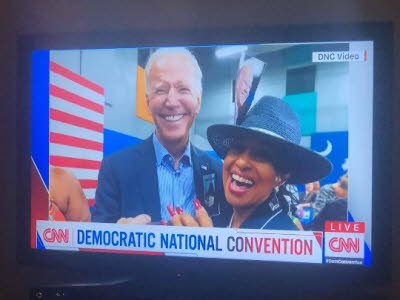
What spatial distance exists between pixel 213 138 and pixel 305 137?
0.26 metres

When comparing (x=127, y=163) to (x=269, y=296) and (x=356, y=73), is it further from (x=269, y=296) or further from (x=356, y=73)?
(x=356, y=73)

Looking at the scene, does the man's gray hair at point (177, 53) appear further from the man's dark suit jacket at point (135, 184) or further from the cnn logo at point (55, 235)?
the cnn logo at point (55, 235)

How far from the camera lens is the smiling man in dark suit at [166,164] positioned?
1355mm

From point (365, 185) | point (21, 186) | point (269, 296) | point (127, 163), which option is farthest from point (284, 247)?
point (21, 186)

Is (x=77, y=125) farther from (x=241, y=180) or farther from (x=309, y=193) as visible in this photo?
(x=309, y=193)

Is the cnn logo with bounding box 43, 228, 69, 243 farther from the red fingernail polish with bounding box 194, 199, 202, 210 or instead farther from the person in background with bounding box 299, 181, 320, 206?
the person in background with bounding box 299, 181, 320, 206

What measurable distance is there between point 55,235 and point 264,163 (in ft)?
2.26

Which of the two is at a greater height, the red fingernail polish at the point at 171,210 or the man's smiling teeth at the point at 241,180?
the man's smiling teeth at the point at 241,180

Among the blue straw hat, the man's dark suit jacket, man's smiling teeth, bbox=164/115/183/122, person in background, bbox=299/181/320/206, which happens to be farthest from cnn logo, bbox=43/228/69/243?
person in background, bbox=299/181/320/206

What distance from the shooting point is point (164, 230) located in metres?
1.38

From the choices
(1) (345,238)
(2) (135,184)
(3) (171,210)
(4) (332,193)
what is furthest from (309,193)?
(2) (135,184)

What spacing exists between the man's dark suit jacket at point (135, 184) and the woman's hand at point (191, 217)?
0.02 metres

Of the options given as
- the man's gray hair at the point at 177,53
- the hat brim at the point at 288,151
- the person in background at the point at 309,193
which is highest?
the man's gray hair at the point at 177,53

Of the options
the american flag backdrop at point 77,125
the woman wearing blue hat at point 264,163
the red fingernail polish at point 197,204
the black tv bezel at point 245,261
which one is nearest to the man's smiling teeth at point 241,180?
the woman wearing blue hat at point 264,163
